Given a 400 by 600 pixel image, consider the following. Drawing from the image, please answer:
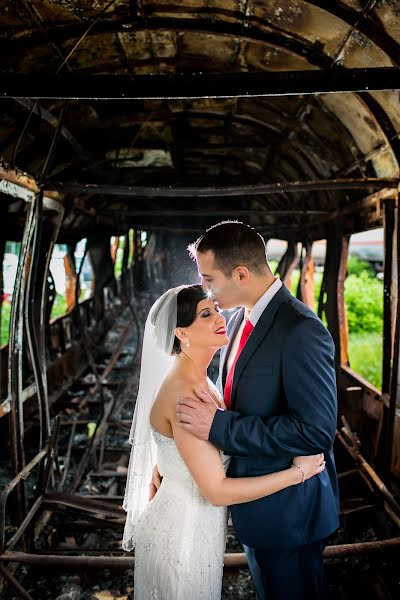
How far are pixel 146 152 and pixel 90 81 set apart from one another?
4.80m

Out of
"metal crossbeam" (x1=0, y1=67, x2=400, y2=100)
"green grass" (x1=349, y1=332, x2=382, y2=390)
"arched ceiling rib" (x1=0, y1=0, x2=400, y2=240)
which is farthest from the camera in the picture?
"green grass" (x1=349, y1=332, x2=382, y2=390)

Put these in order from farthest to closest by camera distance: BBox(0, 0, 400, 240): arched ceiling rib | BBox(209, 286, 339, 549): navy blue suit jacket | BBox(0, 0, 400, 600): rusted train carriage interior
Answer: BBox(0, 0, 400, 240): arched ceiling rib → BBox(0, 0, 400, 600): rusted train carriage interior → BBox(209, 286, 339, 549): navy blue suit jacket

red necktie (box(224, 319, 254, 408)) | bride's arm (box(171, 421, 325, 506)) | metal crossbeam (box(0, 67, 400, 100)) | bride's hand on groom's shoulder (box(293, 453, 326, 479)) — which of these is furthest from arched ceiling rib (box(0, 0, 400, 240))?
bride's hand on groom's shoulder (box(293, 453, 326, 479))

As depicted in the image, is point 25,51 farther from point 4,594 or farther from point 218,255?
point 4,594

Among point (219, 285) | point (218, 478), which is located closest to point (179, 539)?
point (218, 478)

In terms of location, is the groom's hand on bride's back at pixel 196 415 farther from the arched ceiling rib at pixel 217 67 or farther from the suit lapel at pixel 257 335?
the arched ceiling rib at pixel 217 67

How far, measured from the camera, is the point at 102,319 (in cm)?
1163

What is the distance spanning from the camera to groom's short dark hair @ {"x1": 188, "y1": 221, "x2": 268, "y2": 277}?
2441 millimetres

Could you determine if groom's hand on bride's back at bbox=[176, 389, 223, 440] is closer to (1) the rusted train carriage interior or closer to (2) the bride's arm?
(2) the bride's arm

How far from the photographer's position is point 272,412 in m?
2.22

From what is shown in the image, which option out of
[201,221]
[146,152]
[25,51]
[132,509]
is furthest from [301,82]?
[201,221]

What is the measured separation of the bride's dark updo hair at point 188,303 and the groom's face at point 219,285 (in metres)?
0.06

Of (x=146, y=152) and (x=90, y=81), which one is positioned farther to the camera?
(x=146, y=152)

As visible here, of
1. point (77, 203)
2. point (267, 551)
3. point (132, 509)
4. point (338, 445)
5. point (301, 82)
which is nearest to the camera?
point (301, 82)
